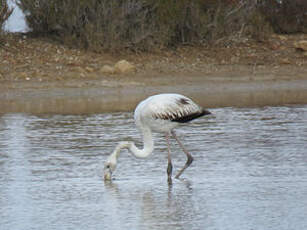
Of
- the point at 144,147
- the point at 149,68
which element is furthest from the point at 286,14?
the point at 144,147

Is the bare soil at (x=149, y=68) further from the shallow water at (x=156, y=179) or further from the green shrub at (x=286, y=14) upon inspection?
the shallow water at (x=156, y=179)

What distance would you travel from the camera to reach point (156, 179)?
862 centimetres

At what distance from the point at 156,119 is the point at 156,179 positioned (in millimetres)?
699

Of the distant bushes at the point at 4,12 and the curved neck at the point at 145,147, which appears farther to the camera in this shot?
the distant bushes at the point at 4,12

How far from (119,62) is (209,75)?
2.15 meters

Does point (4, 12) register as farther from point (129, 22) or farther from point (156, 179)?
point (156, 179)

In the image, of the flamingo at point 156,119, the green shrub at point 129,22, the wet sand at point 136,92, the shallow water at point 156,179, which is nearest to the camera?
the shallow water at point 156,179

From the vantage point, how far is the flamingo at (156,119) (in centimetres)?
857

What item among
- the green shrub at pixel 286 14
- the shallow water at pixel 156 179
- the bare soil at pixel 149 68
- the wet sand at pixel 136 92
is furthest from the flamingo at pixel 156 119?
the green shrub at pixel 286 14

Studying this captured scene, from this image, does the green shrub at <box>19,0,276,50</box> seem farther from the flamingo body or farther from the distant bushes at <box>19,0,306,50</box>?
the flamingo body

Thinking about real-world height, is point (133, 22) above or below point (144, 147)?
above

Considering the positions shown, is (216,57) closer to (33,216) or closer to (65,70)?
(65,70)

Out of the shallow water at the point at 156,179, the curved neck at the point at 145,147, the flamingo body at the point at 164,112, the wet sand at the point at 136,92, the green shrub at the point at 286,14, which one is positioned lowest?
the wet sand at the point at 136,92

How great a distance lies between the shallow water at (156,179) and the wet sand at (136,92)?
2.30 m
